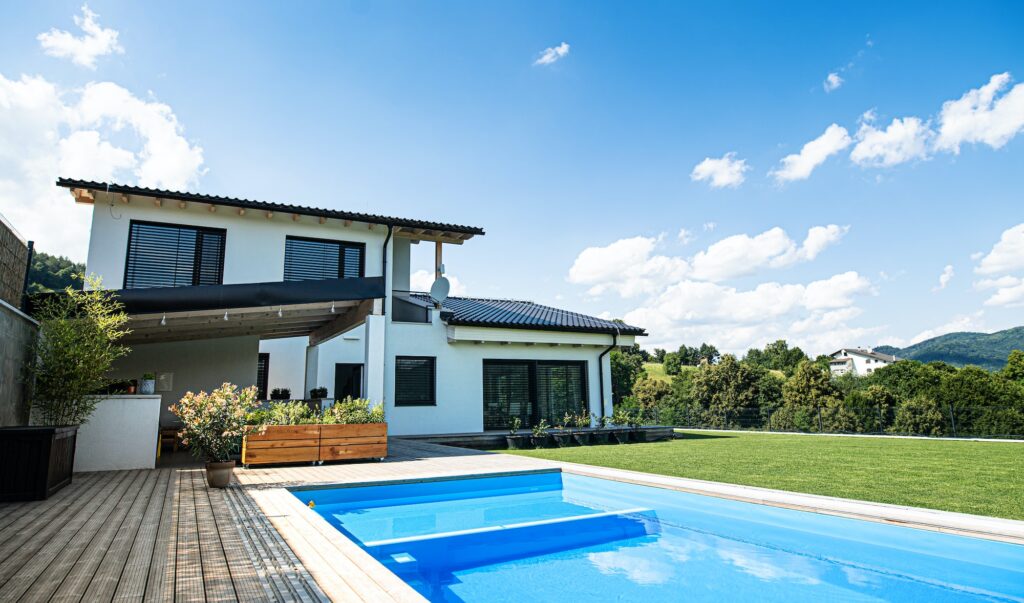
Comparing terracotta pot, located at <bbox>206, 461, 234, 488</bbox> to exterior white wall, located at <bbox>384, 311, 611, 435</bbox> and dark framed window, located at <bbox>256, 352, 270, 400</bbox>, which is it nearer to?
exterior white wall, located at <bbox>384, 311, 611, 435</bbox>

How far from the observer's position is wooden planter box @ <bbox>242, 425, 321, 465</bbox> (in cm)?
857

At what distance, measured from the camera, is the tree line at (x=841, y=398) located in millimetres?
19375

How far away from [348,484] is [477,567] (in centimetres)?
275

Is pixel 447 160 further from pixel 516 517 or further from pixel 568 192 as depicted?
pixel 516 517

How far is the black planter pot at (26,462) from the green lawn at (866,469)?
7353 millimetres

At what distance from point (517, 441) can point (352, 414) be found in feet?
17.0

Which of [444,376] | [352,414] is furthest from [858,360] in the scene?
[352,414]

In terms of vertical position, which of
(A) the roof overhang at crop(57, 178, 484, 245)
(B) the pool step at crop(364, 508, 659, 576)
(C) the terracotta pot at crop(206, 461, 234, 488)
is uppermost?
(A) the roof overhang at crop(57, 178, 484, 245)

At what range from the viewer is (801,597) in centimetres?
419

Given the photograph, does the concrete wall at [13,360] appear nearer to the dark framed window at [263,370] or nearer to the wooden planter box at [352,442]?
the wooden planter box at [352,442]

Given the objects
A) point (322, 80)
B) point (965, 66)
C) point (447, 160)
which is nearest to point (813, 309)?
point (965, 66)

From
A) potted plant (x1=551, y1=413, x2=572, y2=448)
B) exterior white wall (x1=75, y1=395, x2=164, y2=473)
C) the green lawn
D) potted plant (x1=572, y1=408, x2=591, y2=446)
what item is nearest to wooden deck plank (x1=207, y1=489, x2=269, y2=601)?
exterior white wall (x1=75, y1=395, x2=164, y2=473)

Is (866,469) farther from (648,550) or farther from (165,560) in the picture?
(165,560)

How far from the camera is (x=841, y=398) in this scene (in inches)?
1359
